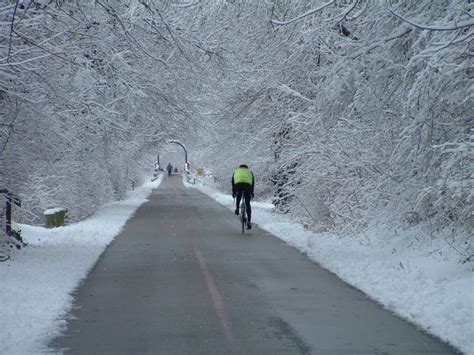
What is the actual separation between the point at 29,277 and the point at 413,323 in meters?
6.74

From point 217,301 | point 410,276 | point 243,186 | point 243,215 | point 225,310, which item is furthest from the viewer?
point 243,215

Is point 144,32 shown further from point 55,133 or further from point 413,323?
point 413,323

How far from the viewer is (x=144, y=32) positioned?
1703cm

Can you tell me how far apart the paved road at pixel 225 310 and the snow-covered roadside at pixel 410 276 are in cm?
28

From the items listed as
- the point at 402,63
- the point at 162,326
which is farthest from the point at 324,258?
the point at 162,326

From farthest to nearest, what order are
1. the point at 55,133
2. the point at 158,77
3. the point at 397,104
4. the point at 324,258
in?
the point at 158,77 < the point at 324,258 < the point at 55,133 < the point at 397,104

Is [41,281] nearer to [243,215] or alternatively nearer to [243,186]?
[243,186]

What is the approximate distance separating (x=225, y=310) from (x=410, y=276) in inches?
145

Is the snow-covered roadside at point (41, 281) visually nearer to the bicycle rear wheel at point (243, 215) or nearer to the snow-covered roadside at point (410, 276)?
the bicycle rear wheel at point (243, 215)

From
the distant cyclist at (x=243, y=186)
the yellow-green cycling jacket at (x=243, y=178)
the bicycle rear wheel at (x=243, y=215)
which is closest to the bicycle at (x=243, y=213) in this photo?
the bicycle rear wheel at (x=243, y=215)

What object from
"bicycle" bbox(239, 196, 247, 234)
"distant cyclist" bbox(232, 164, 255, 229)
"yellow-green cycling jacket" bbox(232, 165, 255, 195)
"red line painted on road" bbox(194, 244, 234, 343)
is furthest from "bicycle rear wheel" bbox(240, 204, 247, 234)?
"red line painted on road" bbox(194, 244, 234, 343)

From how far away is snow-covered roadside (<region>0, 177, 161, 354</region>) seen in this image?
29.1ft

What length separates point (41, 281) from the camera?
12.8 meters

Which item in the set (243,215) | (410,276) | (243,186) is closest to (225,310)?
(410,276)
